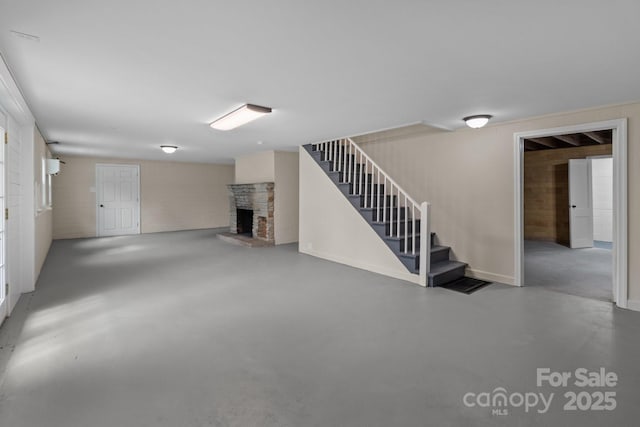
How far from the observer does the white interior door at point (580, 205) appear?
7.14 metres

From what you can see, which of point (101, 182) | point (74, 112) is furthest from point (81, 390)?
point (101, 182)

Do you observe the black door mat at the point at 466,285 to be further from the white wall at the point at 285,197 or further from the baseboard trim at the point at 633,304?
the white wall at the point at 285,197

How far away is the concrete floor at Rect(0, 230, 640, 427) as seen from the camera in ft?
5.85

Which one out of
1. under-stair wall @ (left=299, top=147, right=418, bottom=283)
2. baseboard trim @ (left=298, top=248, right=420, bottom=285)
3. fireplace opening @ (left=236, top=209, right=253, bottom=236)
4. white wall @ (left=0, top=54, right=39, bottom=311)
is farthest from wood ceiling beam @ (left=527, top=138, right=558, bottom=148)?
white wall @ (left=0, top=54, right=39, bottom=311)

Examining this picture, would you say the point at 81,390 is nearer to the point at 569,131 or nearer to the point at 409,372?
the point at 409,372

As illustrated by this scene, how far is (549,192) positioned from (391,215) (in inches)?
220

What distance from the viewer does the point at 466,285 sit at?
427 cm

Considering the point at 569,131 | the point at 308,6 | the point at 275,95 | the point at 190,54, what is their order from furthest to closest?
the point at 569,131 → the point at 275,95 → the point at 190,54 → the point at 308,6

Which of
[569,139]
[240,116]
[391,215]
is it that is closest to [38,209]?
[240,116]

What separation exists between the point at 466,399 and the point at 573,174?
25.1ft

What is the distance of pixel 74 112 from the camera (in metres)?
3.93

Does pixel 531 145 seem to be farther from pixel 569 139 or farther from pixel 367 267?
pixel 367 267

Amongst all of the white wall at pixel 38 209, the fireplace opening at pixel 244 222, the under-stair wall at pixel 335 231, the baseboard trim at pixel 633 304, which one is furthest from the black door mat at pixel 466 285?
the fireplace opening at pixel 244 222

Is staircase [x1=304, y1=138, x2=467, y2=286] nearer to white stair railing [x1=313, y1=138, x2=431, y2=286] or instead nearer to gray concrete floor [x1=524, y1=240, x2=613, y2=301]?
white stair railing [x1=313, y1=138, x2=431, y2=286]
